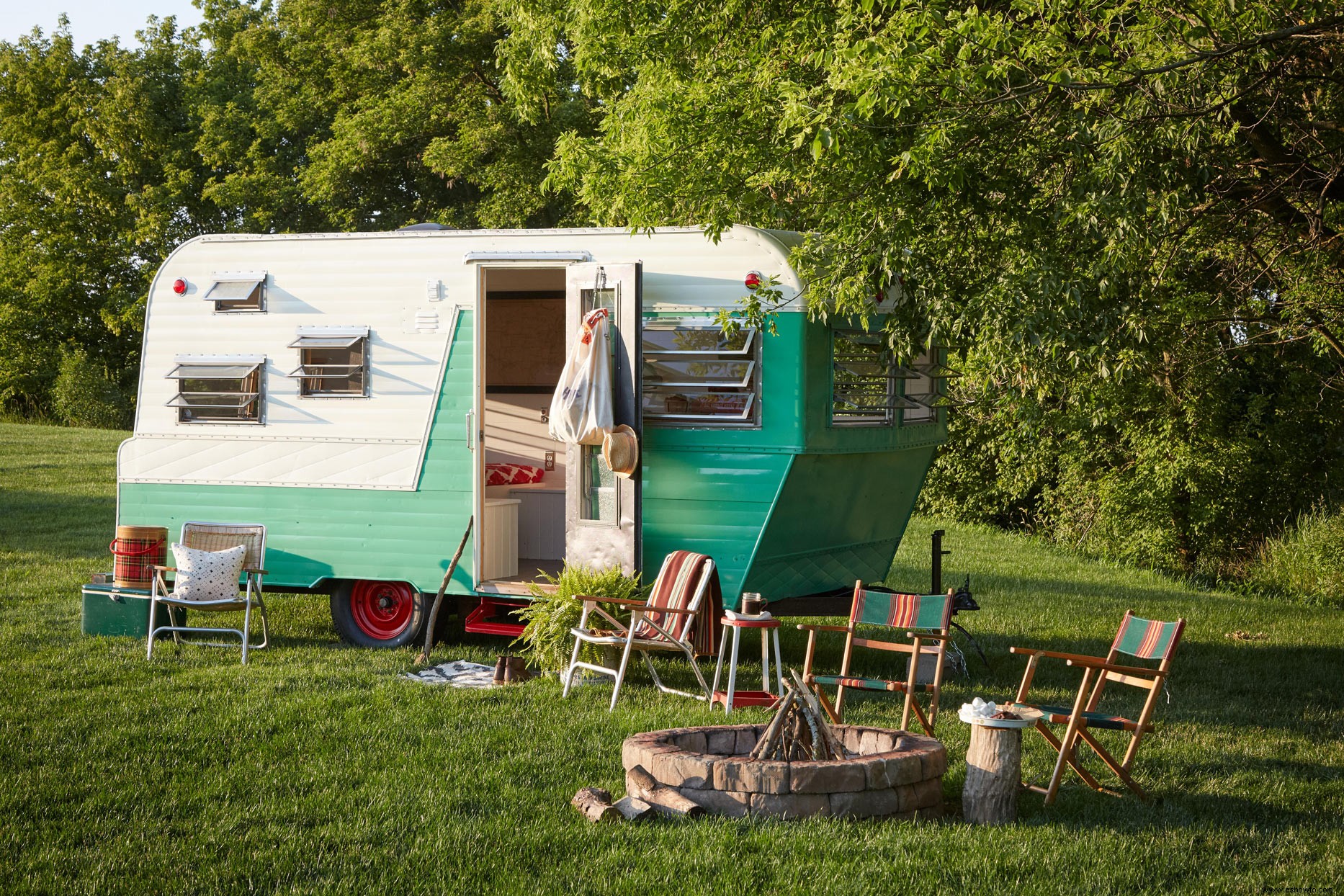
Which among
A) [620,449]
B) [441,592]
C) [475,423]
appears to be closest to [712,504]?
[620,449]

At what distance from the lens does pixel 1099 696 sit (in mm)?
6176

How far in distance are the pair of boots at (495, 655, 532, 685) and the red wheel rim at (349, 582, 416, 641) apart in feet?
4.43

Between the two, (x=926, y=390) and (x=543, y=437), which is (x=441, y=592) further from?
(x=926, y=390)

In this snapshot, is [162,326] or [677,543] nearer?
[677,543]

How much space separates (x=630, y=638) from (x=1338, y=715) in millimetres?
4281

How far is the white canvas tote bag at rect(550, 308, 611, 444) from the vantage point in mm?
7988

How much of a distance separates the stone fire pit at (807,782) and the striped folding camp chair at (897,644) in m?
0.74

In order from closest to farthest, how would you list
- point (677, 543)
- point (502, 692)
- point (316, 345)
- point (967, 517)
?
1. point (502, 692)
2. point (677, 543)
3. point (316, 345)
4. point (967, 517)

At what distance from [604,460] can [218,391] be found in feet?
10.3

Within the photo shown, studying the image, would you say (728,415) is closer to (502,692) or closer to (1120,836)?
(502,692)

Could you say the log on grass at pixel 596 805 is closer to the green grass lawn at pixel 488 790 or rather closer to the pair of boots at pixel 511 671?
the green grass lawn at pixel 488 790

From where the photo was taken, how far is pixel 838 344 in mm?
8297

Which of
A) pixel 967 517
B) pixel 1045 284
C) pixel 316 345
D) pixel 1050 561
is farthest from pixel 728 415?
pixel 967 517

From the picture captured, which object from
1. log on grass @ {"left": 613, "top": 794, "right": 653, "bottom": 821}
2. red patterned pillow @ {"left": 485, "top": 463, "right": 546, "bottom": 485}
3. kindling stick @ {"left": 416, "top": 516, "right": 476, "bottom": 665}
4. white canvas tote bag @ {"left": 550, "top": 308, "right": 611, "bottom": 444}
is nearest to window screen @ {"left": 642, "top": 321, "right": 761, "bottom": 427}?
white canvas tote bag @ {"left": 550, "top": 308, "right": 611, "bottom": 444}
